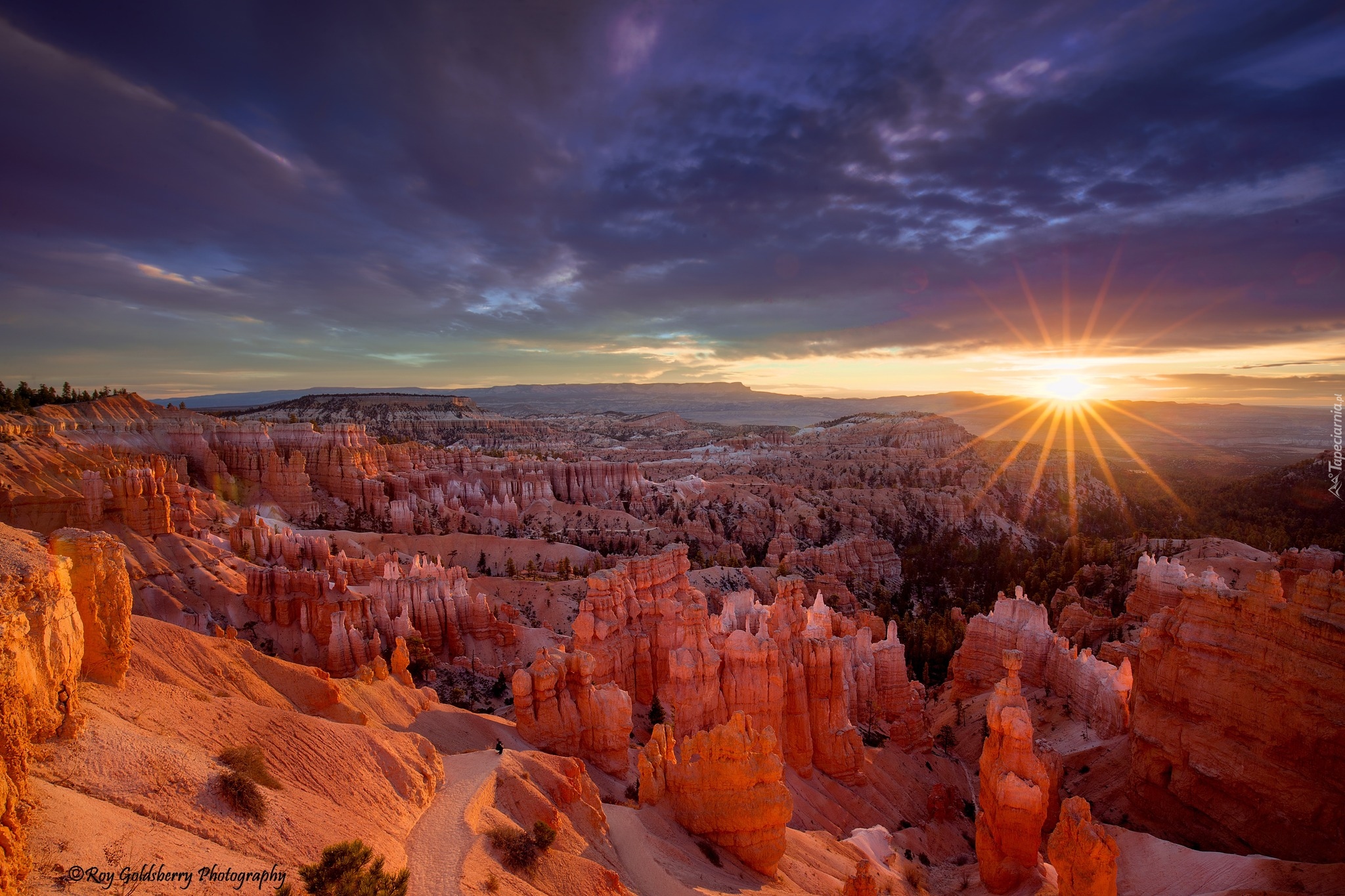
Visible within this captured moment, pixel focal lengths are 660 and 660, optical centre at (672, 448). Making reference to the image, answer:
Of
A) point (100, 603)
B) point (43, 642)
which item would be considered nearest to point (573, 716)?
point (100, 603)

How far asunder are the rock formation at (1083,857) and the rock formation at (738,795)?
5299 millimetres

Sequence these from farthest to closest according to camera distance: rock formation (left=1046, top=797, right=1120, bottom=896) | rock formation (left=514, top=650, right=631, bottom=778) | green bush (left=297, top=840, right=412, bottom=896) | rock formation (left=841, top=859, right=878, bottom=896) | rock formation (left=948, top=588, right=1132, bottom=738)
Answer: rock formation (left=948, top=588, right=1132, bottom=738) < rock formation (left=514, top=650, right=631, bottom=778) < rock formation (left=841, top=859, right=878, bottom=896) < rock formation (left=1046, top=797, right=1120, bottom=896) < green bush (left=297, top=840, right=412, bottom=896)

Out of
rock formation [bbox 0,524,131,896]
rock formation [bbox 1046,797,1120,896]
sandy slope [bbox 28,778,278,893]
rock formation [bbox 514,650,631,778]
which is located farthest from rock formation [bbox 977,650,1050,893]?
rock formation [bbox 0,524,131,896]

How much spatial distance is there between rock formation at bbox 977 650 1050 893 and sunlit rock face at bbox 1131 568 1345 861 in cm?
443

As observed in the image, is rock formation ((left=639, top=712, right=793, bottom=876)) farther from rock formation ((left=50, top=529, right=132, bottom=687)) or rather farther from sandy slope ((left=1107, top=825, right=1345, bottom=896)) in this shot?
rock formation ((left=50, top=529, right=132, bottom=687))

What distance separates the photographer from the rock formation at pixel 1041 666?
23.6 m

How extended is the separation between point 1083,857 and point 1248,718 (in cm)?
725

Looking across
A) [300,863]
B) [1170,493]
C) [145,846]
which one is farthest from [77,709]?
[1170,493]

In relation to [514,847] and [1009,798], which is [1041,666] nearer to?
[1009,798]

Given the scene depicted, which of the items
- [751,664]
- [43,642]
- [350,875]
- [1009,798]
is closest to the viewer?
[43,642]

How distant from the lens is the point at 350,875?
26.1 ft

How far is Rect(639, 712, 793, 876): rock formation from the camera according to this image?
14.3 meters

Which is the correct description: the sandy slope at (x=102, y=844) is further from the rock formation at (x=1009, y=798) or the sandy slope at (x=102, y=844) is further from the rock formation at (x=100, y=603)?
the rock formation at (x=1009, y=798)

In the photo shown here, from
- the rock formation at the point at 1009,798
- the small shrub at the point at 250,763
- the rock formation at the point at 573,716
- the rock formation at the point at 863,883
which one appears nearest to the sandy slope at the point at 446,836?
the small shrub at the point at 250,763
